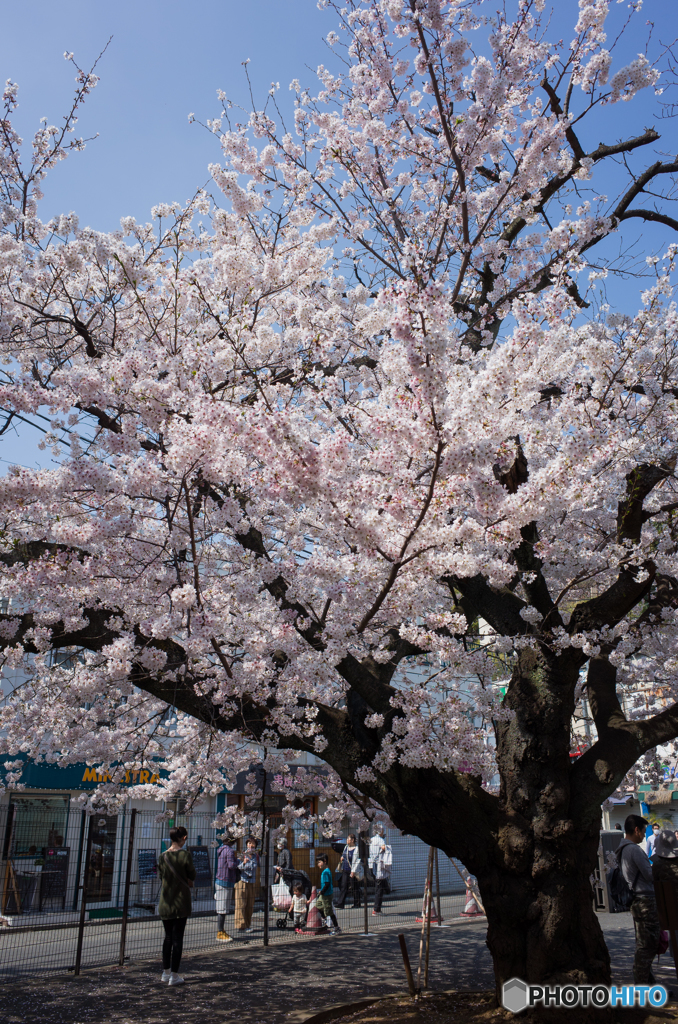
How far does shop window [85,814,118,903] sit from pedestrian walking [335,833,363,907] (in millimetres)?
6184

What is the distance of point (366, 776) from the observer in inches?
226

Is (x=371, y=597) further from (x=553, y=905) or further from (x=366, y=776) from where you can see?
(x=553, y=905)

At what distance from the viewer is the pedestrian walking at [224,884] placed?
1012 centimetres

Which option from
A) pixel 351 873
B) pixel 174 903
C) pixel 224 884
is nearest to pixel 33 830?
pixel 224 884

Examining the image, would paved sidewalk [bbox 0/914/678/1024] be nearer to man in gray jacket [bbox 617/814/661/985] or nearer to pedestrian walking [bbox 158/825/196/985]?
pedestrian walking [bbox 158/825/196/985]

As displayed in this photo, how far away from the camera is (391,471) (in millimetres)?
4145

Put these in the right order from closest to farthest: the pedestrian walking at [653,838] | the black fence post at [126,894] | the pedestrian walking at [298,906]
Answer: the pedestrian walking at [653,838] → the black fence post at [126,894] → the pedestrian walking at [298,906]

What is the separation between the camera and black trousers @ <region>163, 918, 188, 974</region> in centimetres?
719

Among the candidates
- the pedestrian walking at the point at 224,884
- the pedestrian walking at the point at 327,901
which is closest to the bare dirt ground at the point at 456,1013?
the pedestrian walking at the point at 224,884

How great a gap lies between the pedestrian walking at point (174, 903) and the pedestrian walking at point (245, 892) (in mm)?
3342

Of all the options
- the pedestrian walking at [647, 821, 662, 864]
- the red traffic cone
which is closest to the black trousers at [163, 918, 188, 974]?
the red traffic cone

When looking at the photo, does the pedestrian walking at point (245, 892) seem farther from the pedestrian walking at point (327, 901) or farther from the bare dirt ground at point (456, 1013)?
the bare dirt ground at point (456, 1013)

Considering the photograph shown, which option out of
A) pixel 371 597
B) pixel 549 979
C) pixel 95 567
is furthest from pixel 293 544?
pixel 549 979

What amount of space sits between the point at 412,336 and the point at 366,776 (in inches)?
153
